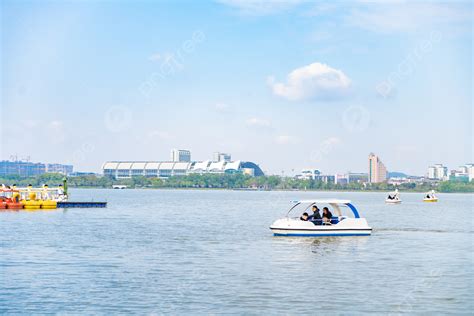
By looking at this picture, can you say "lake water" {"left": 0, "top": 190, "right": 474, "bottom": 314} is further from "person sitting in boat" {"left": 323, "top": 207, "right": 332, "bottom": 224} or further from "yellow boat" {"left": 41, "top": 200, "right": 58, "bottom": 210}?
"yellow boat" {"left": 41, "top": 200, "right": 58, "bottom": 210}

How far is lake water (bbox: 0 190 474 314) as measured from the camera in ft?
96.6

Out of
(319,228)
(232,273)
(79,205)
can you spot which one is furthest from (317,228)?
(79,205)

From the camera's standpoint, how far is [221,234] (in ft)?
205

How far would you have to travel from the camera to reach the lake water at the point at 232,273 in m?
29.4

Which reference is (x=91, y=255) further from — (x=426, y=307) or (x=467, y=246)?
(x=467, y=246)

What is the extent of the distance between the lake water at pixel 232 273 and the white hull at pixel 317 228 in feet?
3.03

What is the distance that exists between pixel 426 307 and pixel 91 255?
2256 cm

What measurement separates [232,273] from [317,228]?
19807 millimetres

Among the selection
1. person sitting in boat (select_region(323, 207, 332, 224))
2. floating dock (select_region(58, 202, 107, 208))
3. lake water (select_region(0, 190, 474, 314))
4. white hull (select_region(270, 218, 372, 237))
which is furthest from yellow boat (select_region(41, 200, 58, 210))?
person sitting in boat (select_region(323, 207, 332, 224))

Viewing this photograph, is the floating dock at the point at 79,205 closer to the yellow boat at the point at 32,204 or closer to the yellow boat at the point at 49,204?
the yellow boat at the point at 49,204

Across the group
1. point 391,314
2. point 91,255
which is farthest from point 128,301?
point 91,255

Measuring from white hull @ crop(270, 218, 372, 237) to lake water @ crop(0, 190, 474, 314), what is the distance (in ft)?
3.03

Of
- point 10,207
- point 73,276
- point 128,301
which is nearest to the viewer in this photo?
point 128,301

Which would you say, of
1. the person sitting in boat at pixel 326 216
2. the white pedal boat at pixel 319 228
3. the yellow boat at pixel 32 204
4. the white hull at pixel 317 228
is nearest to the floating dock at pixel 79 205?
the yellow boat at pixel 32 204
